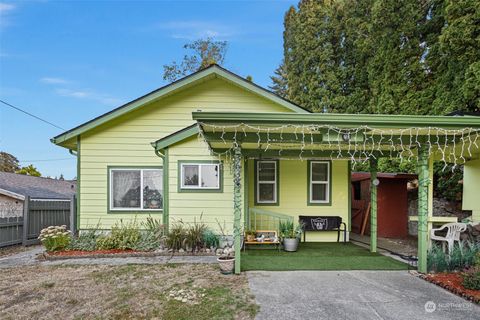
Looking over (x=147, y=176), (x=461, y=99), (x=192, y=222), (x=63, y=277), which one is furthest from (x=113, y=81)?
(x=461, y=99)

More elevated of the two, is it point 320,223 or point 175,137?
point 175,137

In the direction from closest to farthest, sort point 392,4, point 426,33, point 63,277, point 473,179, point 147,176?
point 63,277, point 473,179, point 147,176, point 426,33, point 392,4

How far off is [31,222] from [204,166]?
6.04m

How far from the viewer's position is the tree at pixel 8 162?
1151 inches

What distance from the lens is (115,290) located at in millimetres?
4406


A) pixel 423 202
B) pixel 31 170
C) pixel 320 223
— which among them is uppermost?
pixel 31 170

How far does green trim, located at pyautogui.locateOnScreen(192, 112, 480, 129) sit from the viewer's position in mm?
4422

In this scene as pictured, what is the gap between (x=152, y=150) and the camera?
8195 mm

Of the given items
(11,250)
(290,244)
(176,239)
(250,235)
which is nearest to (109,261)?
(176,239)

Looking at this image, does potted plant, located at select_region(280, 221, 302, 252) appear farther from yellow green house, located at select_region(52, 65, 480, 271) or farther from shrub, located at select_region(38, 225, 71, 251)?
shrub, located at select_region(38, 225, 71, 251)

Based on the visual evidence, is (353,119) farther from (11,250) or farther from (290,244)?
(11,250)

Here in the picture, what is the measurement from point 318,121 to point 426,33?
9.55 m

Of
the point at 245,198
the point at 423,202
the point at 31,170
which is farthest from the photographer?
the point at 31,170

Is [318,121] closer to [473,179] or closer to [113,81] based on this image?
[473,179]
